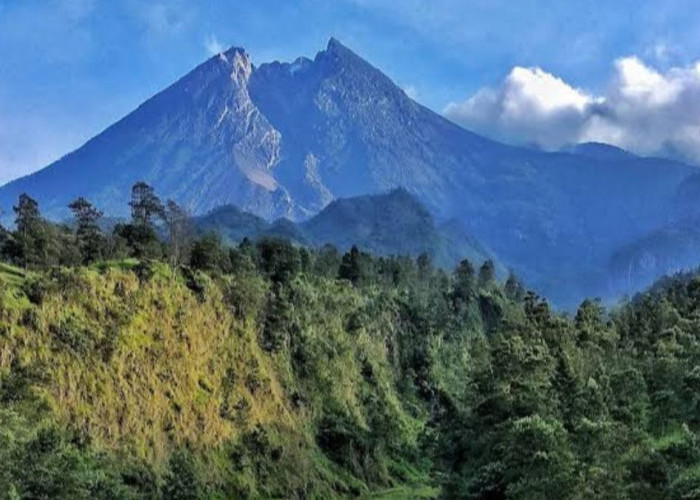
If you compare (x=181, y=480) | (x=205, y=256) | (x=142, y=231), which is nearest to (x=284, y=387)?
(x=205, y=256)

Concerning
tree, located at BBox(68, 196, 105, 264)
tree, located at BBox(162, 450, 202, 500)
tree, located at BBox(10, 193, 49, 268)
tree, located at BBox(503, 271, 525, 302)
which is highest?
tree, located at BBox(503, 271, 525, 302)

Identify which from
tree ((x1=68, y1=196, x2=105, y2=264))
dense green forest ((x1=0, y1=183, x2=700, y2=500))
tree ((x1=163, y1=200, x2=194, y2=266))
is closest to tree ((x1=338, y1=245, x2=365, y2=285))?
dense green forest ((x1=0, y1=183, x2=700, y2=500))

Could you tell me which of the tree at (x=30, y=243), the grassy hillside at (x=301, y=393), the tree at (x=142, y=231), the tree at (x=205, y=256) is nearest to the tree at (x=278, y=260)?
the grassy hillside at (x=301, y=393)

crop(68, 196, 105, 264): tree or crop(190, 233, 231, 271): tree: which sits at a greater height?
crop(68, 196, 105, 264): tree

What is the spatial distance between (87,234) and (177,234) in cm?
1092

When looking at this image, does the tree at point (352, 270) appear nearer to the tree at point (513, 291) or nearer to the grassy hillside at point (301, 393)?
the grassy hillside at point (301, 393)

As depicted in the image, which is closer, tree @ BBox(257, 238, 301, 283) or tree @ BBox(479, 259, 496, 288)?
tree @ BBox(257, 238, 301, 283)

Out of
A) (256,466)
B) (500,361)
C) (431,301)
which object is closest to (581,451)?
(500,361)

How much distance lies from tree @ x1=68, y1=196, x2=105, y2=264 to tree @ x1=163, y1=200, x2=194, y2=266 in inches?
292

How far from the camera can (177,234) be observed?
A: 93562mm

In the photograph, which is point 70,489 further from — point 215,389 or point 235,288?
point 235,288

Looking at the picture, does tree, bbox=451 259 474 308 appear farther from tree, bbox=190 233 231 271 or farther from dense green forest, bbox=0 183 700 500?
tree, bbox=190 233 231 271

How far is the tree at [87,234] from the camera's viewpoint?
277 feet

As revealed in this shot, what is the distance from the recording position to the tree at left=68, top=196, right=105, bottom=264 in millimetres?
84500
